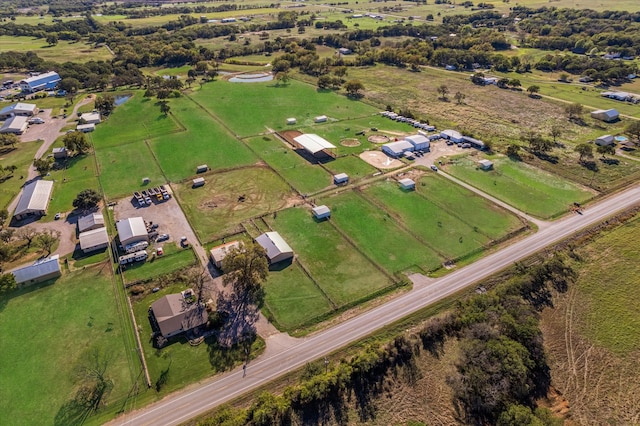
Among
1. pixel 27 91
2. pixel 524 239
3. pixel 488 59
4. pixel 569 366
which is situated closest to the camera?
pixel 569 366

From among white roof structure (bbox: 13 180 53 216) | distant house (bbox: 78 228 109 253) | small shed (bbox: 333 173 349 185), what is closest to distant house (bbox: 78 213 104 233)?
distant house (bbox: 78 228 109 253)

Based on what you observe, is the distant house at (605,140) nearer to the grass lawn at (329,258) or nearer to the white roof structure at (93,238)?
the grass lawn at (329,258)

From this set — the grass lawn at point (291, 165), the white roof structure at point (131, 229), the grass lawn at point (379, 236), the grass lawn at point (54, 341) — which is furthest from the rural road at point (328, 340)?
the grass lawn at point (291, 165)

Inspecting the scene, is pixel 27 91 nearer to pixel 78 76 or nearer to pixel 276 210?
pixel 78 76

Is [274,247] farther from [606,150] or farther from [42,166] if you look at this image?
[606,150]

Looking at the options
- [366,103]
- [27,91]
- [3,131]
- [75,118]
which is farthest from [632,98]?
[27,91]

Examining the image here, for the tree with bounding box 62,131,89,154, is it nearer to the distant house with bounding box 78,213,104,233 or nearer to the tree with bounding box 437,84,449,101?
the distant house with bounding box 78,213,104,233

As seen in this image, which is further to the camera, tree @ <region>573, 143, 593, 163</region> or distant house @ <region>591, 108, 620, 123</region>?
distant house @ <region>591, 108, 620, 123</region>
